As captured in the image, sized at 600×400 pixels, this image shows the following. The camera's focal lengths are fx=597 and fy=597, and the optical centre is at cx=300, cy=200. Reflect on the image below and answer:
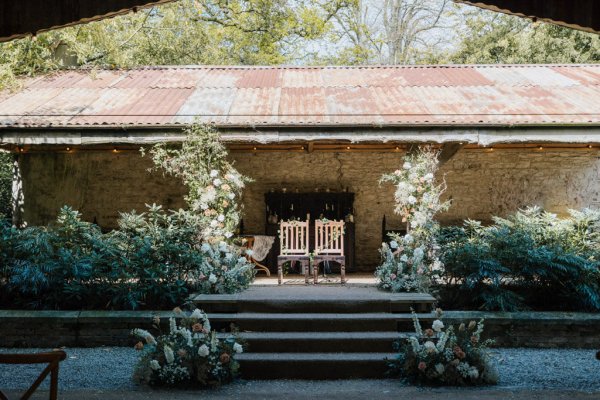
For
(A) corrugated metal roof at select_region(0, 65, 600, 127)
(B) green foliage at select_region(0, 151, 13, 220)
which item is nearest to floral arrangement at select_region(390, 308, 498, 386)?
(A) corrugated metal roof at select_region(0, 65, 600, 127)

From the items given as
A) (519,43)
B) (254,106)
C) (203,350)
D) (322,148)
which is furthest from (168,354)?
(519,43)

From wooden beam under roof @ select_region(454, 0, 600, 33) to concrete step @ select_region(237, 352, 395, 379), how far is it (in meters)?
3.17

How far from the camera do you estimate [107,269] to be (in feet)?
23.6

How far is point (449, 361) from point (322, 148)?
19.0 feet

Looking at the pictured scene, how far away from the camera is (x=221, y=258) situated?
7387 mm

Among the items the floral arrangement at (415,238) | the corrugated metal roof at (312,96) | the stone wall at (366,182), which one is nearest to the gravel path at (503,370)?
the floral arrangement at (415,238)

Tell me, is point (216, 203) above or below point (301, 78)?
below

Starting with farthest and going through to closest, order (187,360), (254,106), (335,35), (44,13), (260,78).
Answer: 1. (335,35)
2. (260,78)
3. (254,106)
4. (187,360)
5. (44,13)

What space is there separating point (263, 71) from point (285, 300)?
7.28 metres

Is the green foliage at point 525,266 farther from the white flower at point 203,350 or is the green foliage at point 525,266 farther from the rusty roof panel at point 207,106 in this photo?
the rusty roof panel at point 207,106

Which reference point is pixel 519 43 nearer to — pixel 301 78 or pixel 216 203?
pixel 301 78

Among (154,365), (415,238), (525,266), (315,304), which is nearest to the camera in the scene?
(154,365)

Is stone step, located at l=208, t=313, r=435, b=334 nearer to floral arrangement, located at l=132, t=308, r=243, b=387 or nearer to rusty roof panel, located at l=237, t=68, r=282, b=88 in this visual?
floral arrangement, located at l=132, t=308, r=243, b=387

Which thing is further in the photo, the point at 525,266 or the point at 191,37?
the point at 191,37
